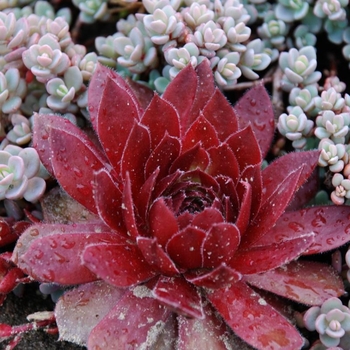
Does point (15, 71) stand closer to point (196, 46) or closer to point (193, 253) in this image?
point (196, 46)

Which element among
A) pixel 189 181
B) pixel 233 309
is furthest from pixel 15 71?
pixel 233 309

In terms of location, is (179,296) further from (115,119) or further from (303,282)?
(115,119)

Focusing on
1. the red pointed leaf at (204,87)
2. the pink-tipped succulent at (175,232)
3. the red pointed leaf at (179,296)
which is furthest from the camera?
the red pointed leaf at (204,87)

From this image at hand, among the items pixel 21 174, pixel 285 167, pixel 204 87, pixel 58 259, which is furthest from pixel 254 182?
pixel 21 174

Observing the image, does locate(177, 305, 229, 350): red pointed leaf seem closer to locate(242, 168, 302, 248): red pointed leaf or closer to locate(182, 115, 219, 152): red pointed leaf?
locate(242, 168, 302, 248): red pointed leaf

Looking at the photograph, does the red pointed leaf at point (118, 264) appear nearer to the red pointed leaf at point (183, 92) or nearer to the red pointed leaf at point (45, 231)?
the red pointed leaf at point (45, 231)

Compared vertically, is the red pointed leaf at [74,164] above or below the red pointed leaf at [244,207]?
above

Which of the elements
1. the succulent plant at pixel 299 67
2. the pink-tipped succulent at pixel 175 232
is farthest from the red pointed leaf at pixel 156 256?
the succulent plant at pixel 299 67
